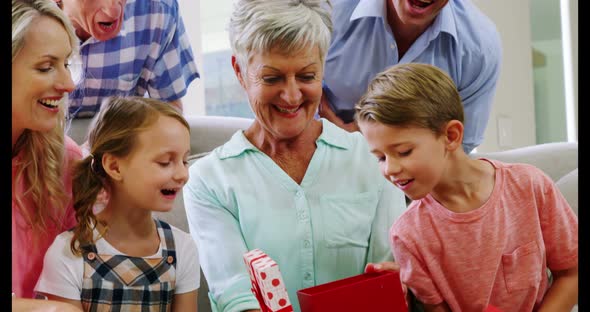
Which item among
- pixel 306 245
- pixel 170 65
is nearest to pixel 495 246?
pixel 306 245

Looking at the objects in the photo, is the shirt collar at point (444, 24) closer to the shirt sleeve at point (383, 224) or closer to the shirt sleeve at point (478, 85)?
the shirt sleeve at point (478, 85)

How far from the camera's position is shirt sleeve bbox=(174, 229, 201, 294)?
1.05 m

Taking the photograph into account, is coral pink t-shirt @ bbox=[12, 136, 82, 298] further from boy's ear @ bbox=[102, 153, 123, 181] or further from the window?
the window

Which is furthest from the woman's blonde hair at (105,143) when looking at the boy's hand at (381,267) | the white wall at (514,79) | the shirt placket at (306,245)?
the white wall at (514,79)

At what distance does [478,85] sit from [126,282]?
79cm

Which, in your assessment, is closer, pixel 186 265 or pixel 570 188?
pixel 186 265

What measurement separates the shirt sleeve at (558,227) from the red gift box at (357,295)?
0.82 feet

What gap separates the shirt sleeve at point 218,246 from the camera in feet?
3.46

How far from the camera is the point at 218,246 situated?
109 cm

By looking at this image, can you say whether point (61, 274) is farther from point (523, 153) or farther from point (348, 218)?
point (523, 153)

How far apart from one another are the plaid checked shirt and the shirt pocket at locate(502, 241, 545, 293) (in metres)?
0.74

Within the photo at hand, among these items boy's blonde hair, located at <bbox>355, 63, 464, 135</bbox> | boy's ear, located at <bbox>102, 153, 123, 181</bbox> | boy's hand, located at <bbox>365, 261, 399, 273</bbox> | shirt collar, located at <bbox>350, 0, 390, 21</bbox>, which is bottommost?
boy's hand, located at <bbox>365, 261, 399, 273</bbox>

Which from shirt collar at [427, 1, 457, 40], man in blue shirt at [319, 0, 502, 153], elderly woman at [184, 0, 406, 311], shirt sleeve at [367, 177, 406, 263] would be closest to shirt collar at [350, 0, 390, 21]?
man in blue shirt at [319, 0, 502, 153]

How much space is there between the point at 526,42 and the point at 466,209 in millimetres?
843
